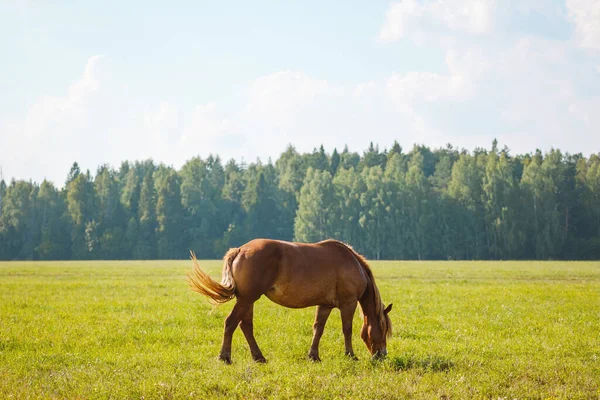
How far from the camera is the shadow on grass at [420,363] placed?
10398 millimetres

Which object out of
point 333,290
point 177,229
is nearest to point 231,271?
point 333,290

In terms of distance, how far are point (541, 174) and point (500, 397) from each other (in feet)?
319

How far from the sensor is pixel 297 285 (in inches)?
434

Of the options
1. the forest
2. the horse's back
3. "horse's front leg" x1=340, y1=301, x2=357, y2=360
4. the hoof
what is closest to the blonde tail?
the horse's back

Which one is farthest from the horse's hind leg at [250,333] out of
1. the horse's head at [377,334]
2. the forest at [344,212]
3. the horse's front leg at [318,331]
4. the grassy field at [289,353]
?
the forest at [344,212]

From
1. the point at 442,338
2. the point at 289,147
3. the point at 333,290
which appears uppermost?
the point at 289,147

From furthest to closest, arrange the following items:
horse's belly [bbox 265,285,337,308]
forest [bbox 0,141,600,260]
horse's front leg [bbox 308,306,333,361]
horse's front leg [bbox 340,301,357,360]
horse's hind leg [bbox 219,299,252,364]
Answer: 1. forest [bbox 0,141,600,260]
2. horse's front leg [bbox 340,301,357,360]
3. horse's front leg [bbox 308,306,333,361]
4. horse's belly [bbox 265,285,337,308]
5. horse's hind leg [bbox 219,299,252,364]

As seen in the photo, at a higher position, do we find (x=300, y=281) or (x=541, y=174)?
(x=541, y=174)

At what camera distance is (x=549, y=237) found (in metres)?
93.4

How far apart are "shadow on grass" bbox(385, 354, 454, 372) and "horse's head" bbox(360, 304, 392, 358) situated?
446 mm

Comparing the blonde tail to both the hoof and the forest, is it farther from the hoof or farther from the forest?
the forest

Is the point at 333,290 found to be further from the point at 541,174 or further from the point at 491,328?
the point at 541,174

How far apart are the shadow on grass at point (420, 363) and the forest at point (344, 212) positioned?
8829 cm

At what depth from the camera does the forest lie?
318 ft
